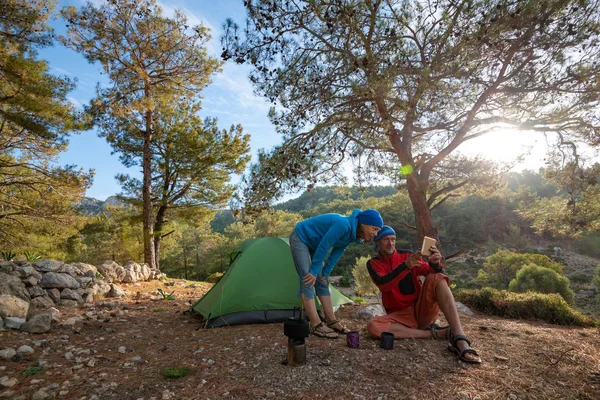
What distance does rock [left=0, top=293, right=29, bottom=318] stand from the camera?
3.72m

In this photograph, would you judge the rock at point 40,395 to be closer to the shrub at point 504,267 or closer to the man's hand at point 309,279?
the man's hand at point 309,279

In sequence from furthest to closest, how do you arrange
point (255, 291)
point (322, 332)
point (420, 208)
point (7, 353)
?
point (420, 208) → point (255, 291) → point (322, 332) → point (7, 353)

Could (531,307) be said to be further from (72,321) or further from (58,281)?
(58,281)

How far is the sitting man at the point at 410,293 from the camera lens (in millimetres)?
2906

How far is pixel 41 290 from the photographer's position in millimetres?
A: 5074

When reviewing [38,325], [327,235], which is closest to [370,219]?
[327,235]

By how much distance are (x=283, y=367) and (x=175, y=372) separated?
89 centimetres

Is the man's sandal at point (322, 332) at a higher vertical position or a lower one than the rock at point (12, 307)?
lower

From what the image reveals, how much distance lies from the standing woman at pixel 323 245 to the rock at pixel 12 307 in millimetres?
3620

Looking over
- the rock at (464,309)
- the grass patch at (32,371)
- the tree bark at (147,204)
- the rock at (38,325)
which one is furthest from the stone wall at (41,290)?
the rock at (464,309)

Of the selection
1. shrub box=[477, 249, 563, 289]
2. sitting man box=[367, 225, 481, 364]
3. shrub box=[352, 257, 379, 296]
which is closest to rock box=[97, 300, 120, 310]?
sitting man box=[367, 225, 481, 364]

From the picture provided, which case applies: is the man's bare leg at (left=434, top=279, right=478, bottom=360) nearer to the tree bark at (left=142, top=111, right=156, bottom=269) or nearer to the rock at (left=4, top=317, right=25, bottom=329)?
the rock at (left=4, top=317, right=25, bottom=329)

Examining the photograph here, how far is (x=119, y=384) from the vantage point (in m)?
2.36

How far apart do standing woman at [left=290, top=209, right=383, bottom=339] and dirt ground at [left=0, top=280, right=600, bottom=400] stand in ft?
0.73
